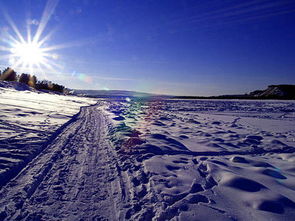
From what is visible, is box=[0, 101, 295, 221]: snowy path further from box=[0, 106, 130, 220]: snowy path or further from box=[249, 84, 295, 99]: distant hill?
box=[249, 84, 295, 99]: distant hill

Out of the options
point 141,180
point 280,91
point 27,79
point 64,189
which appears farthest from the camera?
point 280,91

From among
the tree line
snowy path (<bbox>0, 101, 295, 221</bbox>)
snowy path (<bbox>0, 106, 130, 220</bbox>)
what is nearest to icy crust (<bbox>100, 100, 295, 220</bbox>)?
snowy path (<bbox>0, 101, 295, 221</bbox>)

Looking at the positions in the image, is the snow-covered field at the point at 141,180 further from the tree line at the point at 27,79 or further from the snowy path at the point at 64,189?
the tree line at the point at 27,79

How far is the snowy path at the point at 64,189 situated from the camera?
8.36 ft

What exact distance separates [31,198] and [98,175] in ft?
3.87

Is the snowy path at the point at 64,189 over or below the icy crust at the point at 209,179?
over

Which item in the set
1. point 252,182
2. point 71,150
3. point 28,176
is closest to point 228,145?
point 252,182

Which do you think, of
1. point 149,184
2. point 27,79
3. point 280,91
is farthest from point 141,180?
point 280,91

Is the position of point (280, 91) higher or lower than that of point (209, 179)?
higher

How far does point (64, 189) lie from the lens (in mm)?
3127

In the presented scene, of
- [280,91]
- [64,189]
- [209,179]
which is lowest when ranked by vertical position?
[209,179]

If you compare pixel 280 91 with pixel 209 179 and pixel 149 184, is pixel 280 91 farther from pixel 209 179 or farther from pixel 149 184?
pixel 149 184

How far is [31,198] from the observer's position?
281 cm

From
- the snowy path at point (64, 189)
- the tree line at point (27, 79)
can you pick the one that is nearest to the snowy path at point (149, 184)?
the snowy path at point (64, 189)
